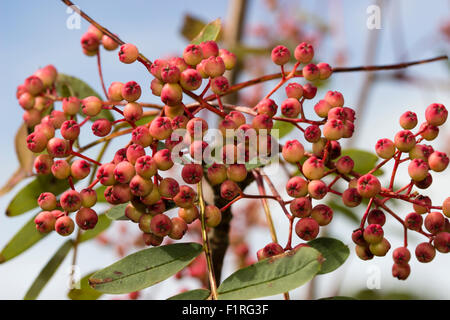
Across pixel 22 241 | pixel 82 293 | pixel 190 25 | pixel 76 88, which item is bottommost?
pixel 82 293

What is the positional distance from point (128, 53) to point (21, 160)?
0.36 m

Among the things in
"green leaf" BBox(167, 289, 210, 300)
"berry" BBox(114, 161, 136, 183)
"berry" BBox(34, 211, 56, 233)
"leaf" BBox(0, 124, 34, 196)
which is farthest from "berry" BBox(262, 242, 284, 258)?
"leaf" BBox(0, 124, 34, 196)

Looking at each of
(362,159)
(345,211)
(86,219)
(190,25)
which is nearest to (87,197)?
(86,219)

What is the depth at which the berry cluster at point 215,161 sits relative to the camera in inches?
26.7

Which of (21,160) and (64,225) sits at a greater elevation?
(21,160)

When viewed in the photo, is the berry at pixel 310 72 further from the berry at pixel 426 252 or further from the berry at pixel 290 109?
the berry at pixel 426 252

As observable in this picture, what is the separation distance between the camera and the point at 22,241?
964 millimetres

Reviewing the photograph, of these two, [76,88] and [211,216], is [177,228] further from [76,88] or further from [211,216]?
[76,88]

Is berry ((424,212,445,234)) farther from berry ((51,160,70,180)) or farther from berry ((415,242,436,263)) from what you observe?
berry ((51,160,70,180))

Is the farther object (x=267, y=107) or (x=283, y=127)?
(x=283, y=127)

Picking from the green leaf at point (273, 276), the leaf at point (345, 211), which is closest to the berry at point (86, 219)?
the green leaf at point (273, 276)

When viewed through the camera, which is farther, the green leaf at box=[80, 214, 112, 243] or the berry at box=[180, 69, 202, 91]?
the green leaf at box=[80, 214, 112, 243]

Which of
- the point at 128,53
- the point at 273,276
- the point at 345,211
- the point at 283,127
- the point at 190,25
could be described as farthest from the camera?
the point at 190,25

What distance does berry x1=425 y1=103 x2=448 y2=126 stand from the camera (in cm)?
74
